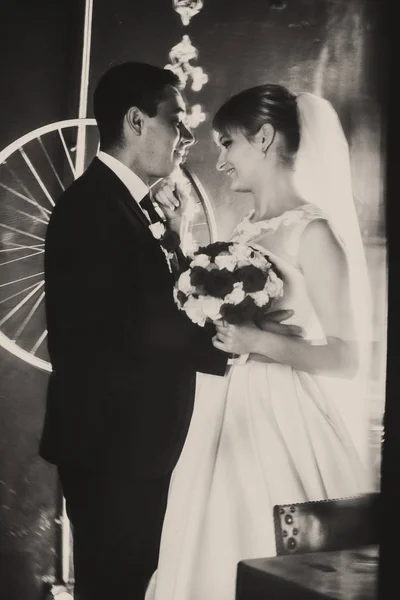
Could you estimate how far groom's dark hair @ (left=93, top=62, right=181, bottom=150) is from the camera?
1923 millimetres

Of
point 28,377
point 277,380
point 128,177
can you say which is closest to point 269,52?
point 128,177

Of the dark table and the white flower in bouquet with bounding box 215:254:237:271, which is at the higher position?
the white flower in bouquet with bounding box 215:254:237:271

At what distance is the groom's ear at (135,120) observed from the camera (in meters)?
1.92

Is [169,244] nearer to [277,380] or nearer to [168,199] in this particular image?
[168,199]

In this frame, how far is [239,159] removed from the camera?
1.92 meters

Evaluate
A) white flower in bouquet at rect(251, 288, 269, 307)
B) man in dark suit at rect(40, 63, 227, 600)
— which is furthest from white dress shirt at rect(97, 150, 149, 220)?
white flower in bouquet at rect(251, 288, 269, 307)

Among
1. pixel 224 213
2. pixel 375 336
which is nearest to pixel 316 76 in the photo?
pixel 224 213

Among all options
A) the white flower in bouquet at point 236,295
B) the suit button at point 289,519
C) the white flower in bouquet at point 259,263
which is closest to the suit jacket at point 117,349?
the white flower in bouquet at point 236,295

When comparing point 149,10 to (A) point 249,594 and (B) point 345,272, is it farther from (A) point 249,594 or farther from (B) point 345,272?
(A) point 249,594

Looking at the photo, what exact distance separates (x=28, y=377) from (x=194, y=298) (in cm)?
50

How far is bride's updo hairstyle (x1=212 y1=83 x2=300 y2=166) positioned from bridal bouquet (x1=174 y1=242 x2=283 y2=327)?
1.03 feet

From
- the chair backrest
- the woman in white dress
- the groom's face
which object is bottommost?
the chair backrest

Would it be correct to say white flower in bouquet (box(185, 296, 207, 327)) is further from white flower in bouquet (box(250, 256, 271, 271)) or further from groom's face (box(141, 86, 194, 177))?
groom's face (box(141, 86, 194, 177))

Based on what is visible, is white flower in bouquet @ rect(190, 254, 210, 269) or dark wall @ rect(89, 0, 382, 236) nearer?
white flower in bouquet @ rect(190, 254, 210, 269)
